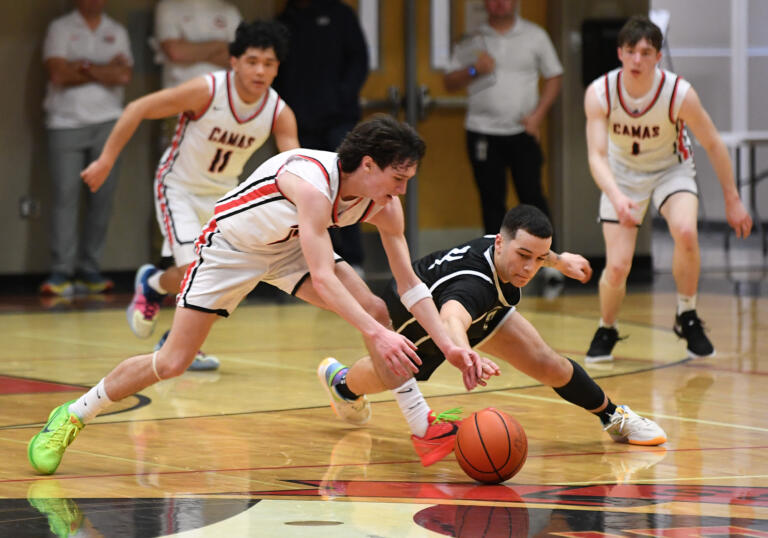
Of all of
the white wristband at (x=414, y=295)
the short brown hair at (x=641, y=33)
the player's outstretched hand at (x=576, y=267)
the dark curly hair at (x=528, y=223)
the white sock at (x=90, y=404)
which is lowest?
the white sock at (x=90, y=404)

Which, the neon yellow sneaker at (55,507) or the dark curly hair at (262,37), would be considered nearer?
the neon yellow sneaker at (55,507)

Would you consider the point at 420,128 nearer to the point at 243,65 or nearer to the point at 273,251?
the point at 243,65

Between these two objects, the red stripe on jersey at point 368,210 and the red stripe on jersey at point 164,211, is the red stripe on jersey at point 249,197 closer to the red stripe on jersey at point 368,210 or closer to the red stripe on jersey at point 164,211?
the red stripe on jersey at point 368,210

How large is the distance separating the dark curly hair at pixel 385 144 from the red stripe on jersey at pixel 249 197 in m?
0.41

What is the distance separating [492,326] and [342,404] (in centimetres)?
79

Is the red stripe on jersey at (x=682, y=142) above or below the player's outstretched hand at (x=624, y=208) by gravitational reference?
above

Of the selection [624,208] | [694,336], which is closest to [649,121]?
[624,208]

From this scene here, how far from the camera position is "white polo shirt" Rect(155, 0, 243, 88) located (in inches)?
426

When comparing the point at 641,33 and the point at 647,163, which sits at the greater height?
the point at 641,33

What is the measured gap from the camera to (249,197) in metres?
4.87

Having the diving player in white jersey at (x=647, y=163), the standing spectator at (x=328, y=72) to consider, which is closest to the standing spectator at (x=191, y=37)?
the standing spectator at (x=328, y=72)

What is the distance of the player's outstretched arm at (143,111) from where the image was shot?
639cm

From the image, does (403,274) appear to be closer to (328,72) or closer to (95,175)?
(95,175)

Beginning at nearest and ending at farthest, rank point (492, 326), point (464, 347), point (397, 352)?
point (397, 352)
point (464, 347)
point (492, 326)
